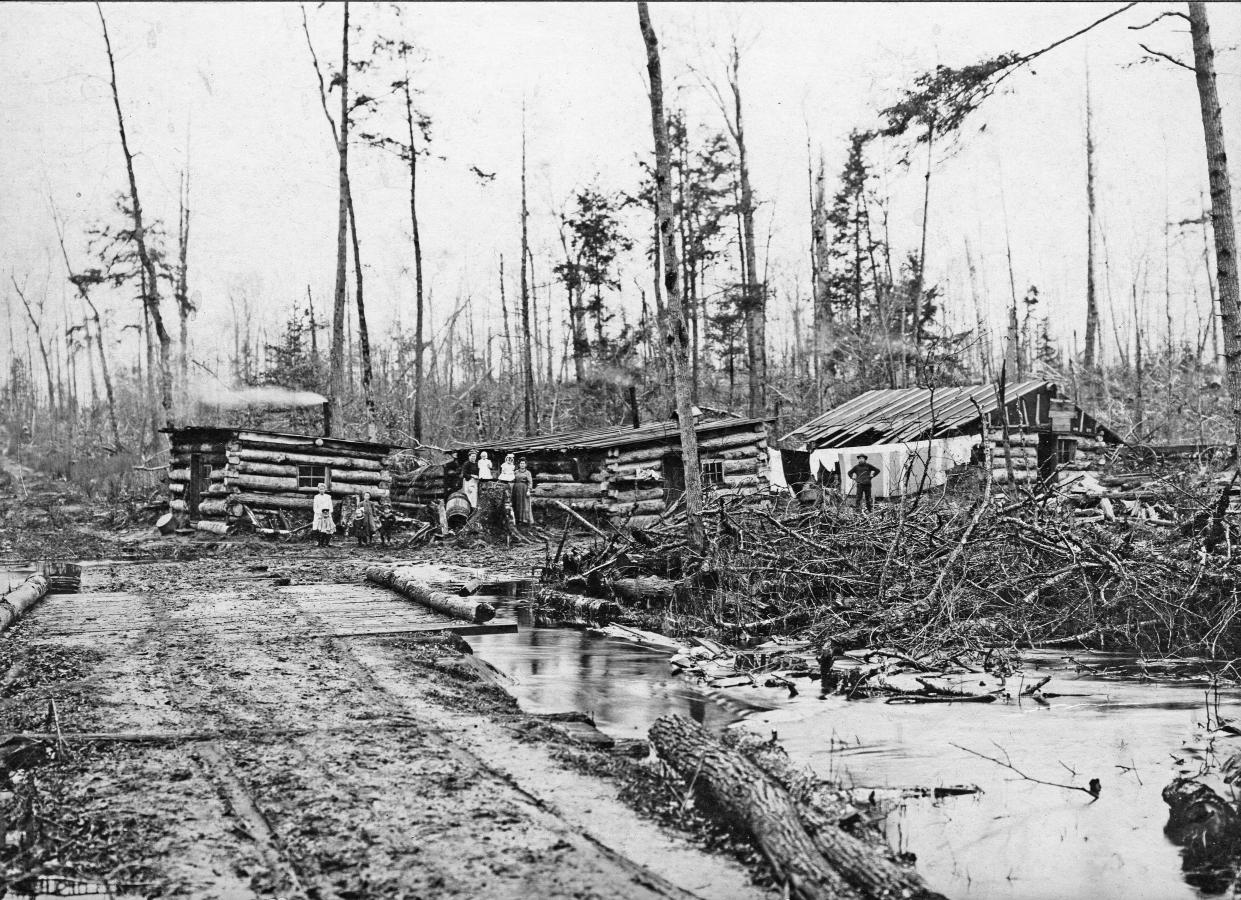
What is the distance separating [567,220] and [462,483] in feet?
54.8

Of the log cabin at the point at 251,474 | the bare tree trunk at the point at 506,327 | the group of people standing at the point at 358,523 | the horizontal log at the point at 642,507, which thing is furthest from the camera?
the bare tree trunk at the point at 506,327

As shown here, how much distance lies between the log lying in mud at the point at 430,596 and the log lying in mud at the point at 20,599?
4340 mm

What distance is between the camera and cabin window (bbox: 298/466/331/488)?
24922 mm

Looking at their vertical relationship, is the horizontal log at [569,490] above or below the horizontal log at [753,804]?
above

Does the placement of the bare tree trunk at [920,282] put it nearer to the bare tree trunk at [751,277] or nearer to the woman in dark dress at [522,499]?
the bare tree trunk at [751,277]

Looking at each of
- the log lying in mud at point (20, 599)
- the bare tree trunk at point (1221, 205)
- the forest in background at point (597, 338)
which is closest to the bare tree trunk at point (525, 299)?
the forest in background at point (597, 338)

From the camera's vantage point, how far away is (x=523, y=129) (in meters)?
38.2

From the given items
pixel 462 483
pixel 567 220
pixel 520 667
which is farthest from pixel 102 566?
pixel 567 220

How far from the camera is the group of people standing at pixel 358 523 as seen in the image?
2159 cm

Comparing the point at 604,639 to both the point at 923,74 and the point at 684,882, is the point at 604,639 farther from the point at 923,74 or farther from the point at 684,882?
the point at 923,74

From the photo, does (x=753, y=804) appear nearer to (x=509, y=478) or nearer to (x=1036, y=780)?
(x=1036, y=780)

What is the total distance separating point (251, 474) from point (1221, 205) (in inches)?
811

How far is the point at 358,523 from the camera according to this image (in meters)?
22.1

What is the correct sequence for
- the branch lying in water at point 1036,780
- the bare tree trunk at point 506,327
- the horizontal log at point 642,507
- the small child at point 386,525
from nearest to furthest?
the branch lying in water at point 1036,780 → the small child at point 386,525 → the horizontal log at point 642,507 → the bare tree trunk at point 506,327
